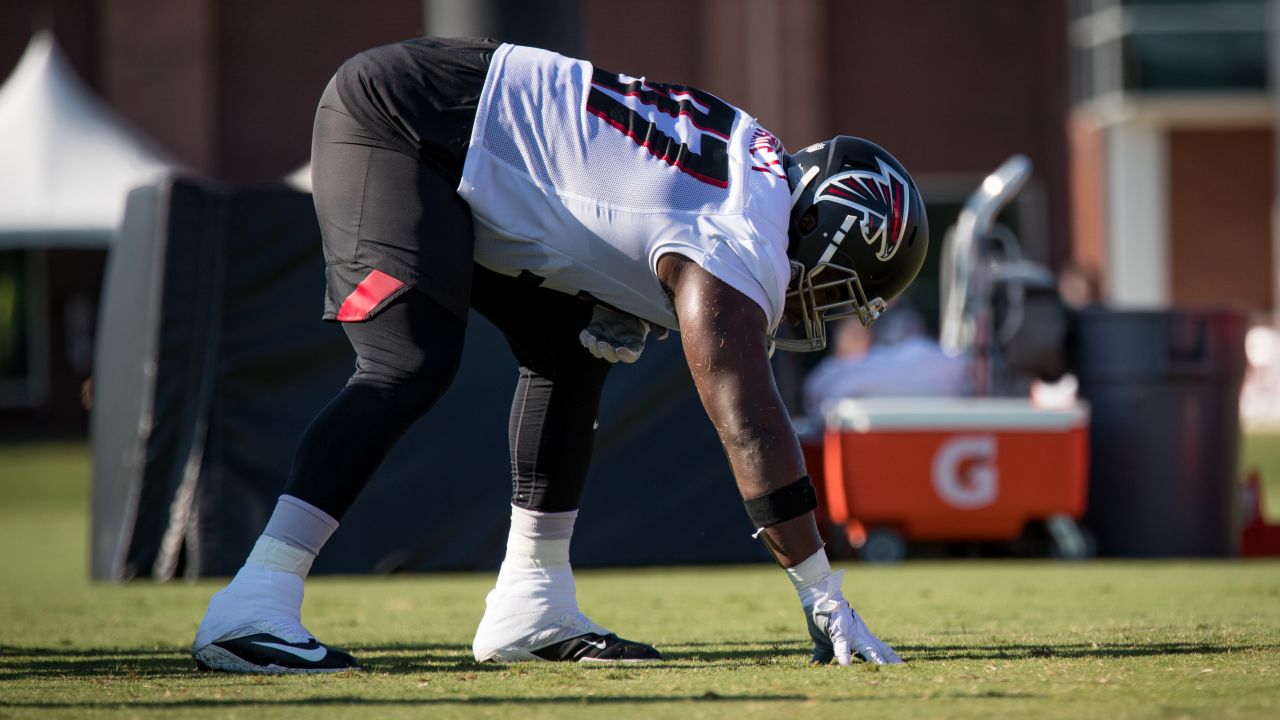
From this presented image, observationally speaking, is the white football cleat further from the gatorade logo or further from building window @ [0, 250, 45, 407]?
building window @ [0, 250, 45, 407]

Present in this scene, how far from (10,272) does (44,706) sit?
2135 centimetres

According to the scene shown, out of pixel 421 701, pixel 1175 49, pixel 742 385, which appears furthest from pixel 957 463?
pixel 1175 49

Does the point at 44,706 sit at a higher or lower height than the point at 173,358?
lower

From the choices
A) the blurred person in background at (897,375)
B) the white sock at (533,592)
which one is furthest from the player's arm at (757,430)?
the blurred person in background at (897,375)

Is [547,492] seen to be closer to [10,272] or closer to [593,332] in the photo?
[593,332]

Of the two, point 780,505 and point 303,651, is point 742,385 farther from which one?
point 303,651

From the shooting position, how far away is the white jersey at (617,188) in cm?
313

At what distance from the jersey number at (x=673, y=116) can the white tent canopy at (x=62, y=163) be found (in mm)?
13204

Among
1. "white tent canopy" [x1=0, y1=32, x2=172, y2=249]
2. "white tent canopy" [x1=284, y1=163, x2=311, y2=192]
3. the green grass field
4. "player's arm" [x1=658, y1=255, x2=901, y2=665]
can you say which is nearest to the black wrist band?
"player's arm" [x1=658, y1=255, x2=901, y2=665]

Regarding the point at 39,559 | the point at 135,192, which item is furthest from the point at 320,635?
Result: the point at 39,559

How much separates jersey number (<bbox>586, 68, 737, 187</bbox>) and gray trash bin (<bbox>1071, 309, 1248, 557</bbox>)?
16.4 feet

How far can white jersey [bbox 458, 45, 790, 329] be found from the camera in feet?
10.3

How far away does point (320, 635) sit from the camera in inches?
162

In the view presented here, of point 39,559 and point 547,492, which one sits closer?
point 547,492
